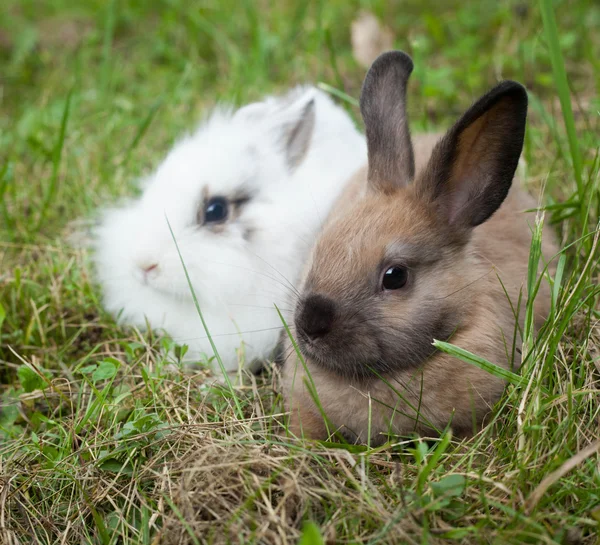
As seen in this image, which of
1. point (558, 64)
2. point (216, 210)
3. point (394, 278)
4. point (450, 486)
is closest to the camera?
point (450, 486)

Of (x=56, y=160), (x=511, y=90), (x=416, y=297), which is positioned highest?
(x=511, y=90)

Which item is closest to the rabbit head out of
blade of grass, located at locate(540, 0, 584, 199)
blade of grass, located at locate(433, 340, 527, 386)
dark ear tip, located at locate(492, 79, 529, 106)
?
dark ear tip, located at locate(492, 79, 529, 106)

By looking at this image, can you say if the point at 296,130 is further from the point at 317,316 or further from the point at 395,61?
the point at 317,316

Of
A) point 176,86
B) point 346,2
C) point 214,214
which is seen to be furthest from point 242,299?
point 346,2

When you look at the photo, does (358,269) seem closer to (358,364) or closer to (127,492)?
(358,364)

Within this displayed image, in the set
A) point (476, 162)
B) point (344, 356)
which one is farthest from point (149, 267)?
point (476, 162)

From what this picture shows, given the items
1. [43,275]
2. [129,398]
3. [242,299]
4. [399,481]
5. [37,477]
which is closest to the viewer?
[399,481]
